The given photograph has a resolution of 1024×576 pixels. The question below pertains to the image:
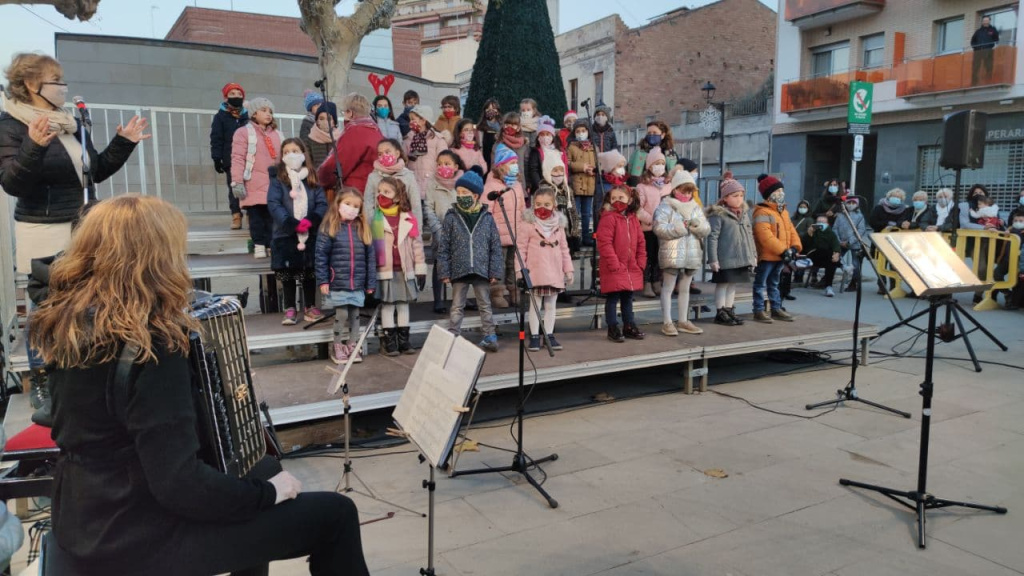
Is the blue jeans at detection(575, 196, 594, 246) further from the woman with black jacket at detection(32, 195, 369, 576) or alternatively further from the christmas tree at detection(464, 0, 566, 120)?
the woman with black jacket at detection(32, 195, 369, 576)

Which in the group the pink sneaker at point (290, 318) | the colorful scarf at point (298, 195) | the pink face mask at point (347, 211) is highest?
the colorful scarf at point (298, 195)

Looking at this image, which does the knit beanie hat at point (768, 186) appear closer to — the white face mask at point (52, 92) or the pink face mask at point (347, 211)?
the pink face mask at point (347, 211)

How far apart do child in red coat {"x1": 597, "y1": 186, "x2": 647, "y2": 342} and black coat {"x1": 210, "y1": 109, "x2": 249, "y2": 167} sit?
4360 millimetres

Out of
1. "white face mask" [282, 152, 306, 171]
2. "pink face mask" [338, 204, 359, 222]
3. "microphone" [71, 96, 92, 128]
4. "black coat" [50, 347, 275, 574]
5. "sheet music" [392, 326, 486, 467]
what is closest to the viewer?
"black coat" [50, 347, 275, 574]

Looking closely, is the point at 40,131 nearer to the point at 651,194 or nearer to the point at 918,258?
the point at 918,258

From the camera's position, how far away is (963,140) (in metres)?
6.75

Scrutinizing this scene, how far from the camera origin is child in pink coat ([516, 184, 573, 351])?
261 inches

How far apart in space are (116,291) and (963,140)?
286 inches

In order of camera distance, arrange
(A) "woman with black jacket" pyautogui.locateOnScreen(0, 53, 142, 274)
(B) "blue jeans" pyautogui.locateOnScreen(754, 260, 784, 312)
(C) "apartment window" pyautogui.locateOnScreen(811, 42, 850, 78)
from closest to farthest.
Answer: (A) "woman with black jacket" pyautogui.locateOnScreen(0, 53, 142, 274) → (B) "blue jeans" pyautogui.locateOnScreen(754, 260, 784, 312) → (C) "apartment window" pyautogui.locateOnScreen(811, 42, 850, 78)

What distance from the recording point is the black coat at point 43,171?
441 cm

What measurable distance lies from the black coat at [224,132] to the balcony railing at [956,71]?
66.5ft

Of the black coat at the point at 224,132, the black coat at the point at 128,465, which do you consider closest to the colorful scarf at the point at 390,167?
the black coat at the point at 224,132

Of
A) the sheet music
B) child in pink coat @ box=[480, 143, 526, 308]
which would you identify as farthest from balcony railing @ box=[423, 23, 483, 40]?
the sheet music

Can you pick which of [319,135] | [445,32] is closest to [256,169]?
[319,135]
